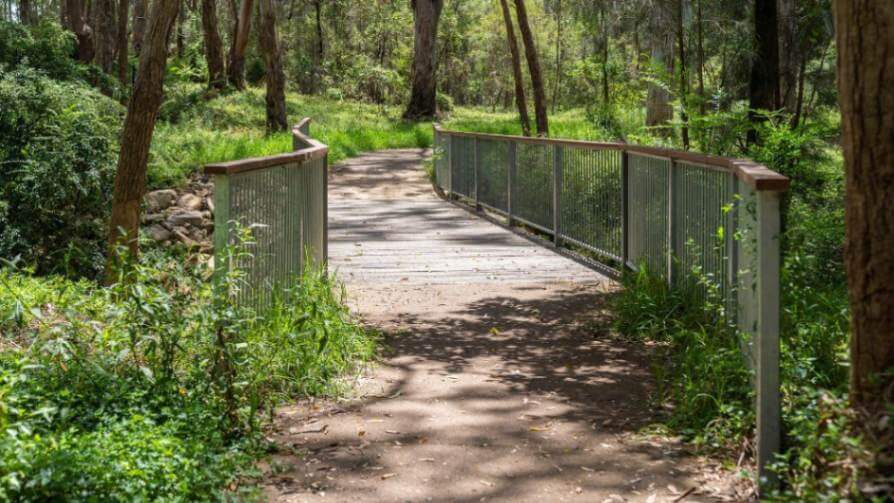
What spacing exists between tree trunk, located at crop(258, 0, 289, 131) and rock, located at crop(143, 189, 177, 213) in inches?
504

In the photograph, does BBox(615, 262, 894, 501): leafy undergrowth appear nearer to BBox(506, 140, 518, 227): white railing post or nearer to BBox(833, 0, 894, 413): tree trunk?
BBox(833, 0, 894, 413): tree trunk

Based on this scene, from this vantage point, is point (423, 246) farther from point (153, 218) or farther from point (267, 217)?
point (267, 217)

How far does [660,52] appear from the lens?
28.2m

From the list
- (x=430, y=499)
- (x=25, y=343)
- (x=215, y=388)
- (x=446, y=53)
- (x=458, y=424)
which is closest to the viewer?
(x=430, y=499)

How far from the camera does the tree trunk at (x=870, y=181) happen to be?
Result: 4352mm

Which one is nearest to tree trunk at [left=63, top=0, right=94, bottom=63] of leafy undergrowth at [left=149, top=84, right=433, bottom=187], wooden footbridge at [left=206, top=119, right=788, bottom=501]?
leafy undergrowth at [left=149, top=84, right=433, bottom=187]

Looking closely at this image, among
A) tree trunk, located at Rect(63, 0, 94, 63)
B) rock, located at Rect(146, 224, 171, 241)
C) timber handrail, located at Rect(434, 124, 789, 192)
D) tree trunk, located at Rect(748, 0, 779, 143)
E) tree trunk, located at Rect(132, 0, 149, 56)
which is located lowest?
rock, located at Rect(146, 224, 171, 241)

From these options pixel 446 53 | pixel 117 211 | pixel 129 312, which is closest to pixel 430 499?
pixel 129 312

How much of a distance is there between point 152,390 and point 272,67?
77.1 ft

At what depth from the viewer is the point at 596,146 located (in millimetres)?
11891

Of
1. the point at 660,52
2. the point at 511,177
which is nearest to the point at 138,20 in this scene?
the point at 660,52

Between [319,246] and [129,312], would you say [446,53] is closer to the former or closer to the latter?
[319,246]

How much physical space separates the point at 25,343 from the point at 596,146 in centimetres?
659

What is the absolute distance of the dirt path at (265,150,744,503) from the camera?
5.23 m
